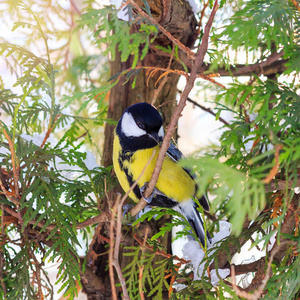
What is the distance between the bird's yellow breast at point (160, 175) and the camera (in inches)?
38.9

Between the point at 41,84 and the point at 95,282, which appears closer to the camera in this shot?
the point at 41,84

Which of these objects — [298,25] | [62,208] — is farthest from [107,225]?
[298,25]

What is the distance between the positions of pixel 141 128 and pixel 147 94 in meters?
0.23

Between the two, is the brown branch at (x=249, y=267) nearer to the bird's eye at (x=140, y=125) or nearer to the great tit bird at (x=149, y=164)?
the great tit bird at (x=149, y=164)

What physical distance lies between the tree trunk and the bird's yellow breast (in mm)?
98

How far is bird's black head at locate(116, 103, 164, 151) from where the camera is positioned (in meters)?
1.01

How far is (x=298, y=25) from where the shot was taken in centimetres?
67

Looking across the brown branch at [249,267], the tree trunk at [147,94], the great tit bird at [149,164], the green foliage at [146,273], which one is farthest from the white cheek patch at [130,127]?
the brown branch at [249,267]

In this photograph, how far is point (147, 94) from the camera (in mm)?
1214

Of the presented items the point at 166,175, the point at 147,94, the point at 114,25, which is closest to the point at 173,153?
the point at 166,175

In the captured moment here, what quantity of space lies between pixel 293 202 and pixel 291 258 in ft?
0.39

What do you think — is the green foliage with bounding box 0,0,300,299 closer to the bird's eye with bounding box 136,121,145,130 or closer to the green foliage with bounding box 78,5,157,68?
the green foliage with bounding box 78,5,157,68

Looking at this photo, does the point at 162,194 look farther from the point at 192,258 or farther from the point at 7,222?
the point at 7,222

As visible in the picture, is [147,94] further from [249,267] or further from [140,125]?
[249,267]
